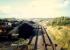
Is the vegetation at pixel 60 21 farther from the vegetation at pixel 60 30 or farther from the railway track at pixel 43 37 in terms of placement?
the railway track at pixel 43 37

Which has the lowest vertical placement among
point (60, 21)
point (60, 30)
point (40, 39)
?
point (40, 39)

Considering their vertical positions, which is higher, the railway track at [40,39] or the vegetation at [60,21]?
the vegetation at [60,21]

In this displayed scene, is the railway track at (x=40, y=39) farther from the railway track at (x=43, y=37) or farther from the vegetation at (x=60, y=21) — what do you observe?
the vegetation at (x=60, y=21)

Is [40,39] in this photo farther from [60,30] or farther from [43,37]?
[60,30]

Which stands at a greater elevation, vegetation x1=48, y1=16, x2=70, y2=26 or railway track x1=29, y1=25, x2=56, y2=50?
vegetation x1=48, y1=16, x2=70, y2=26

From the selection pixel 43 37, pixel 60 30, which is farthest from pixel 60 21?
pixel 43 37

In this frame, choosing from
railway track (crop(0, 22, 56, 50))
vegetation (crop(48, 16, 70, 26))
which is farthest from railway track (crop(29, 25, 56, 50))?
vegetation (crop(48, 16, 70, 26))

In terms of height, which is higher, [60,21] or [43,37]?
[60,21]

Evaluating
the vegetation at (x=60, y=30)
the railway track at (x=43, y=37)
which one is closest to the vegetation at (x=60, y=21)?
the vegetation at (x=60, y=30)

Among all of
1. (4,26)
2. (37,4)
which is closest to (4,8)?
(4,26)

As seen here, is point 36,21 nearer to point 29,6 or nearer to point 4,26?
point 29,6

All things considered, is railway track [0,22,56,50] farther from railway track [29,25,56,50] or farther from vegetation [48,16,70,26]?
vegetation [48,16,70,26]
